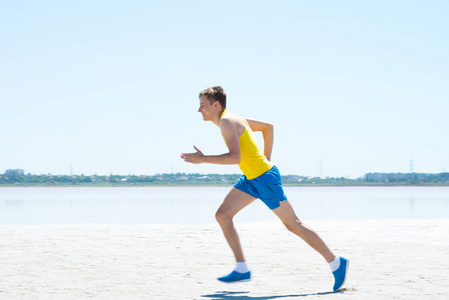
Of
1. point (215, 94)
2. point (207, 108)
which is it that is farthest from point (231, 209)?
point (215, 94)

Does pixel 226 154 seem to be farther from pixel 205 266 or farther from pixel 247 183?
pixel 205 266

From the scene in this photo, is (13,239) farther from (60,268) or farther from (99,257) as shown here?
(60,268)

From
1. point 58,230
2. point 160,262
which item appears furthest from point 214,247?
point 58,230

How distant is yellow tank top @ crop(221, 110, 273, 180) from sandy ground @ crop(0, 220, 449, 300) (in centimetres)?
118

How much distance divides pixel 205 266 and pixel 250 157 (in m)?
2.32

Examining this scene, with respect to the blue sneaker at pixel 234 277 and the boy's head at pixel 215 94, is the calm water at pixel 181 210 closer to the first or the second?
the blue sneaker at pixel 234 277

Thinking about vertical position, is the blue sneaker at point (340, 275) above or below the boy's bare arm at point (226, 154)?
below

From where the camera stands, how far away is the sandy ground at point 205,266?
5.61 m

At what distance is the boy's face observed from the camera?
570 cm

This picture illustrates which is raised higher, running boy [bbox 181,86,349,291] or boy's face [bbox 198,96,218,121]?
boy's face [bbox 198,96,218,121]

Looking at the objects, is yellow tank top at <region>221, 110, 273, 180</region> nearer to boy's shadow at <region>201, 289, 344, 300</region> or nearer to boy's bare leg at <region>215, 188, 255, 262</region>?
boy's bare leg at <region>215, 188, 255, 262</region>

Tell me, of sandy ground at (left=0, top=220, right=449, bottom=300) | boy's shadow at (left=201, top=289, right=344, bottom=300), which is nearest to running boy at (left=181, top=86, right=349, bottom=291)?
boy's shadow at (left=201, top=289, right=344, bottom=300)

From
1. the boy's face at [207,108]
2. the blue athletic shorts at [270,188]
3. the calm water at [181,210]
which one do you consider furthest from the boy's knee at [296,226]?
the calm water at [181,210]

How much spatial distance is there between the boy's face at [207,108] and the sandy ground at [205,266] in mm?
1723
